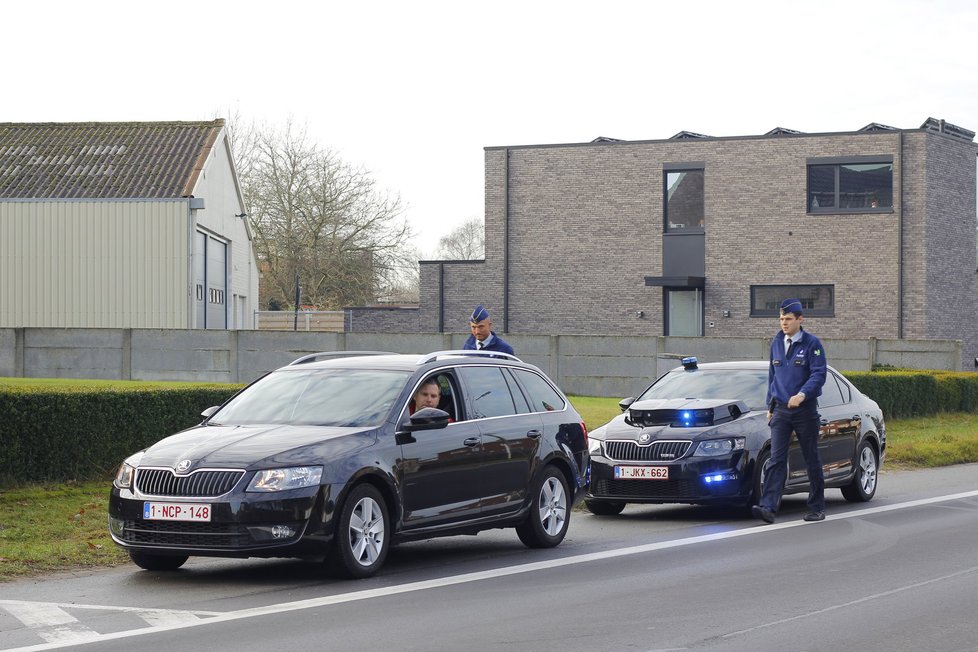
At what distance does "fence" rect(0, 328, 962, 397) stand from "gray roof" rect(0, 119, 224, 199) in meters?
7.46

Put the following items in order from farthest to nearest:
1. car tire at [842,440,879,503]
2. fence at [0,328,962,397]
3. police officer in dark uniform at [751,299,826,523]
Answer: fence at [0,328,962,397], car tire at [842,440,879,503], police officer in dark uniform at [751,299,826,523]

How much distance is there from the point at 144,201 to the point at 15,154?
4.86 metres

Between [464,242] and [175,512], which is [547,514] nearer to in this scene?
[175,512]

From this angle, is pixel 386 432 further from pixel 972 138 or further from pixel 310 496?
pixel 972 138

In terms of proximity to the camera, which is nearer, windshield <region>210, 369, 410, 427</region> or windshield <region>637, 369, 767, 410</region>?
windshield <region>210, 369, 410, 427</region>

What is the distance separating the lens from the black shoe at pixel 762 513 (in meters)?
12.5

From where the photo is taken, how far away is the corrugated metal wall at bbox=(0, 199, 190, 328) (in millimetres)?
37469

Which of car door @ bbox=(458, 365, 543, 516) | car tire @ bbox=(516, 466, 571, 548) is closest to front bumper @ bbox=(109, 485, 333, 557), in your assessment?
car door @ bbox=(458, 365, 543, 516)

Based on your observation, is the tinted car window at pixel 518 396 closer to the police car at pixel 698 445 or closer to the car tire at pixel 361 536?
the car tire at pixel 361 536

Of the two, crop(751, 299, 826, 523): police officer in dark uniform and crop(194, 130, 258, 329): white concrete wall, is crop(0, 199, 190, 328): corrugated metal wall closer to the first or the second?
crop(194, 130, 258, 329): white concrete wall

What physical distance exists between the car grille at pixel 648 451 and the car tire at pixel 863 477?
282 cm

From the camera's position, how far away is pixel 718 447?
12711 millimetres

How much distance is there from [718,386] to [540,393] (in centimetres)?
311

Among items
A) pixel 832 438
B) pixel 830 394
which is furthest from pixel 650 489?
pixel 830 394
